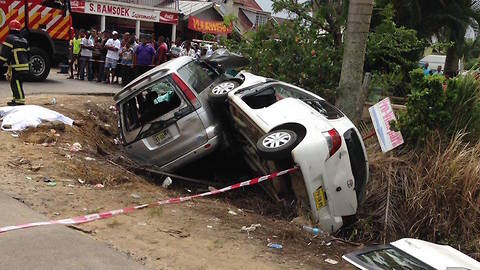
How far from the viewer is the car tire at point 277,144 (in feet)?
17.8

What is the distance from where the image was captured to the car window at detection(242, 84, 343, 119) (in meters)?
6.48

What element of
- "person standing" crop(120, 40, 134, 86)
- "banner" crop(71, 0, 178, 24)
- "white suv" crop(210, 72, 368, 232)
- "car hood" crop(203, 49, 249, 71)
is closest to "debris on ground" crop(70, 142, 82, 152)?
"white suv" crop(210, 72, 368, 232)

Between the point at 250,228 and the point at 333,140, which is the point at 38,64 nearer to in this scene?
the point at 250,228

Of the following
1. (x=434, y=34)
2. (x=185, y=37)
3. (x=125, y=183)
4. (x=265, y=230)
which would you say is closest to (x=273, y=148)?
(x=265, y=230)

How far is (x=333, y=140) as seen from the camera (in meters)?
5.47

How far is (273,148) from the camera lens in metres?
5.50

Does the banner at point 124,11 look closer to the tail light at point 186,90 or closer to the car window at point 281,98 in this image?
the tail light at point 186,90

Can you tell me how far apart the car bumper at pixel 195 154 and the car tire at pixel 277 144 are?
4.18 feet

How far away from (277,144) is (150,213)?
1570 millimetres

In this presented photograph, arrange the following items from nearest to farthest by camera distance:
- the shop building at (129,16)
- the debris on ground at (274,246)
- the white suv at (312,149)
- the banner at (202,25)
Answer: the debris on ground at (274,246), the white suv at (312,149), the shop building at (129,16), the banner at (202,25)

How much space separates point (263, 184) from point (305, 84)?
3415 millimetres

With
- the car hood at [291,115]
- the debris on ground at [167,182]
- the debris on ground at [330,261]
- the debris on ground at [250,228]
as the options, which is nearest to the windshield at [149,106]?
the debris on ground at [167,182]

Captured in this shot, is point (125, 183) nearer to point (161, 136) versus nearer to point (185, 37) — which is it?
point (161, 136)

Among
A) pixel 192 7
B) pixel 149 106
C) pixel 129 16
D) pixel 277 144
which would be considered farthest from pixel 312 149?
pixel 192 7
